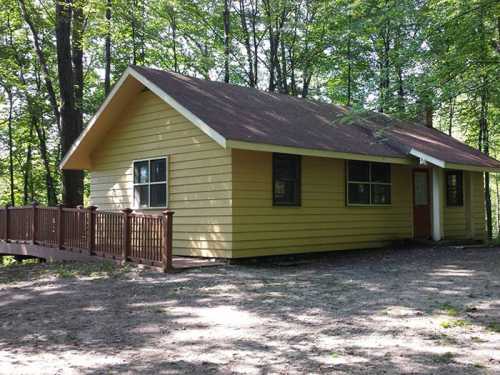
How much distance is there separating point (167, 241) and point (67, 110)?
9.04 metres

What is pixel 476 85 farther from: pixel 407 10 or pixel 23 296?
pixel 23 296

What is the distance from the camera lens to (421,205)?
15805mm

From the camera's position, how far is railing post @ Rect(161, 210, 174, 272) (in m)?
10.0

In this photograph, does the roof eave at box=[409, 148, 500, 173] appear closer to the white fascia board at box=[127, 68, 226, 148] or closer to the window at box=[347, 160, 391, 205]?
the window at box=[347, 160, 391, 205]

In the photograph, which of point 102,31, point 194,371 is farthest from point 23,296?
point 102,31

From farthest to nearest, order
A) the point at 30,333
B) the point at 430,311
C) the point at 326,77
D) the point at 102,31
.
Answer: the point at 326,77, the point at 102,31, the point at 430,311, the point at 30,333

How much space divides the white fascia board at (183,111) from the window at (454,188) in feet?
31.0

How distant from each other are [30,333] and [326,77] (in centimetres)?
2944

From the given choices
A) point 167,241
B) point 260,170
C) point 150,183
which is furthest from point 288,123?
point 167,241

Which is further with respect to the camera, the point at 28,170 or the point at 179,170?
the point at 28,170

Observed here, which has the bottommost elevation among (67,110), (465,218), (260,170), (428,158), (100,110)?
(465,218)

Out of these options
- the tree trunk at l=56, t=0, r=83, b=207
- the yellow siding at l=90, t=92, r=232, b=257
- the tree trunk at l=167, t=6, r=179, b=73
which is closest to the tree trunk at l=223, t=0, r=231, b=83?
the tree trunk at l=167, t=6, r=179, b=73

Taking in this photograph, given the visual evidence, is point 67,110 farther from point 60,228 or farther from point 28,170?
point 28,170

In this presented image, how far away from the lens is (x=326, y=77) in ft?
109
